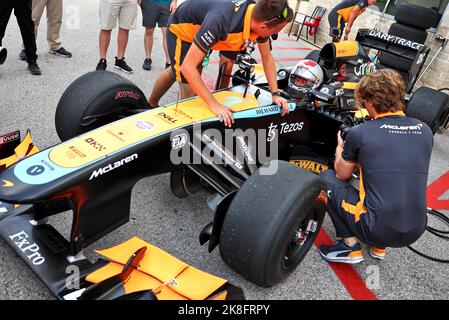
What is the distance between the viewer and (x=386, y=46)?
5.29m

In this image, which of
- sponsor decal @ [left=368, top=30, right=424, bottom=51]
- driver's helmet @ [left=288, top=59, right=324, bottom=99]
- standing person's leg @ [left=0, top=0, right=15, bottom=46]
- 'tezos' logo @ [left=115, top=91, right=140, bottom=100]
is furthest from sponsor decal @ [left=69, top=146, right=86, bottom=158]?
sponsor decal @ [left=368, top=30, right=424, bottom=51]

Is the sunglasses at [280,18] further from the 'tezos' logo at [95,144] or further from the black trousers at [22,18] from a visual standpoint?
the black trousers at [22,18]

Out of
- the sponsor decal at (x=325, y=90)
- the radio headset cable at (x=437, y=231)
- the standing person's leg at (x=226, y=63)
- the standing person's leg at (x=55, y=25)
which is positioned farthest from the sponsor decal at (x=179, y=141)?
the standing person's leg at (x=55, y=25)

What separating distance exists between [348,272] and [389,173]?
0.77 m

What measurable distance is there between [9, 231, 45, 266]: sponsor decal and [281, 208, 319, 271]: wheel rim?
1.39m

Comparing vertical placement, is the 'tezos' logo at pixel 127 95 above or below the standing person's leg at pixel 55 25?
above

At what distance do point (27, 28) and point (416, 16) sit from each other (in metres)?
6.23

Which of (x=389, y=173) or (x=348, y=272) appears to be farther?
(x=348, y=272)

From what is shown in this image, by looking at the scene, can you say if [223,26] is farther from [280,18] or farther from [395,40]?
[395,40]

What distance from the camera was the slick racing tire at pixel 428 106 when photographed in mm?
4152

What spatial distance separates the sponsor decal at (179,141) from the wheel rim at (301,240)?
35.8 inches

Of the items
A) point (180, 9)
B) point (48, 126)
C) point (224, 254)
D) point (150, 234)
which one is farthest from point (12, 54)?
point (224, 254)

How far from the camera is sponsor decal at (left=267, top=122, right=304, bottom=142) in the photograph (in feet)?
9.94
